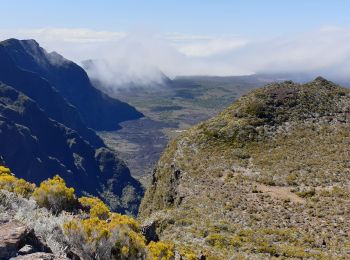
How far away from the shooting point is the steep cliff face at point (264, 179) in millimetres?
33094

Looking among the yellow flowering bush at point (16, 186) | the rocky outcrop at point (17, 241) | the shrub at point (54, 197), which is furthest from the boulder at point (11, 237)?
the yellow flowering bush at point (16, 186)

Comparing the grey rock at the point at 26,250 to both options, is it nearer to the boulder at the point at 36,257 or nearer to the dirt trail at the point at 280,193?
the boulder at the point at 36,257

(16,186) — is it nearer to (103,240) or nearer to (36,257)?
(103,240)

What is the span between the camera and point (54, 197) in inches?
852

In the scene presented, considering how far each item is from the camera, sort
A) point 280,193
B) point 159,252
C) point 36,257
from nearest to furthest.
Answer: point 36,257, point 159,252, point 280,193

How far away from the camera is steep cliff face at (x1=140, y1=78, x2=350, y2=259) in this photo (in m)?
33.1

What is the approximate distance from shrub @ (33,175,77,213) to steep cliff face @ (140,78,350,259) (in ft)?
37.0

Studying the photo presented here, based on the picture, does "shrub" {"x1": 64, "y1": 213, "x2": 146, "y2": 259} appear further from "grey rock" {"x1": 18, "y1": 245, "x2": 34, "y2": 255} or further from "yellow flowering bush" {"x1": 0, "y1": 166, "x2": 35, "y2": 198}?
"yellow flowering bush" {"x1": 0, "y1": 166, "x2": 35, "y2": 198}

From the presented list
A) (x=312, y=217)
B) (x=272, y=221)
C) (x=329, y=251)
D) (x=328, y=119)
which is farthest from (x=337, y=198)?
(x=328, y=119)

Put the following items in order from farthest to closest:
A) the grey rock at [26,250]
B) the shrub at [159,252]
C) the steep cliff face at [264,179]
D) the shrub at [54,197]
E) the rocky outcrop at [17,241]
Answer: the steep cliff face at [264,179], the shrub at [54,197], the shrub at [159,252], the grey rock at [26,250], the rocky outcrop at [17,241]

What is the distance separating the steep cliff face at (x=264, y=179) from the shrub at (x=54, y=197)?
11.3 m

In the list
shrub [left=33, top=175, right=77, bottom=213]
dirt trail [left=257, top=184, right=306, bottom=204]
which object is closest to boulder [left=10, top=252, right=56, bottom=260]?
shrub [left=33, top=175, right=77, bottom=213]

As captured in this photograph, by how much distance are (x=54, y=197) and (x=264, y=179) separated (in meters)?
30.4

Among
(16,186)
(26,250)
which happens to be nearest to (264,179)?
(16,186)
